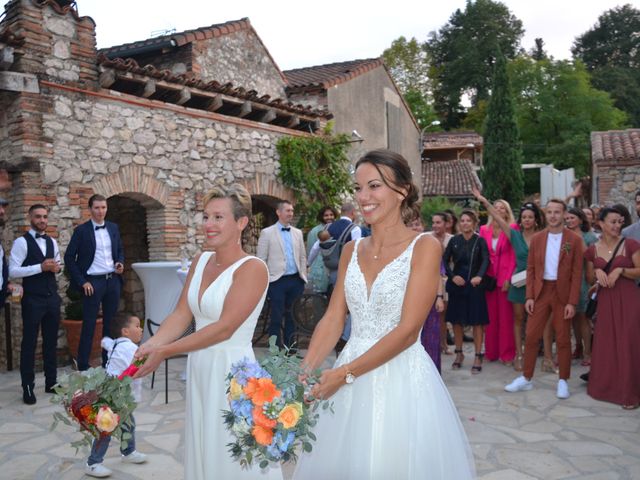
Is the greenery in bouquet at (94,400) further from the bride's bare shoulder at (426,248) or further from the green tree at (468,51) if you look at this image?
the green tree at (468,51)

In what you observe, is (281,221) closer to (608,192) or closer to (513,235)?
(513,235)

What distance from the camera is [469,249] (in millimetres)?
6734

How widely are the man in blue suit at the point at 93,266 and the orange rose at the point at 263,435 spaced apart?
16.1 feet

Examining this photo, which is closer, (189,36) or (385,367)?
(385,367)

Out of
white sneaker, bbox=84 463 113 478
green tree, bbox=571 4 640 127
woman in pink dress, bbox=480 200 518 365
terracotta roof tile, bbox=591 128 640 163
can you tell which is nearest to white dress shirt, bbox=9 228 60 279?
white sneaker, bbox=84 463 113 478

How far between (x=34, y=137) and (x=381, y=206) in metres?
6.16

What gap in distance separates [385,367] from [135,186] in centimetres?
657

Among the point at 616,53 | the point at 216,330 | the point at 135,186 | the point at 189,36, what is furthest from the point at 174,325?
the point at 616,53

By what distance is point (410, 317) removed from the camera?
2111mm

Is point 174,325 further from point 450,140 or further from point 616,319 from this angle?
point 450,140

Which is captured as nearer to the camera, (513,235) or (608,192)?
(513,235)

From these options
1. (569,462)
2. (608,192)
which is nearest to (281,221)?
(569,462)

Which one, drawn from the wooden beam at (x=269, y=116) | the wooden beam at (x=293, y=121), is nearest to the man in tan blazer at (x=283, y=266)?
the wooden beam at (x=269, y=116)

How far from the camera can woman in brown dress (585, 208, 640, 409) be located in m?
5.39
